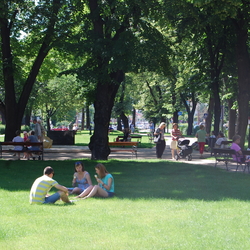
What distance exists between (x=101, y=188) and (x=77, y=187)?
3.00ft

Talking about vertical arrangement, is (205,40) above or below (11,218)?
above

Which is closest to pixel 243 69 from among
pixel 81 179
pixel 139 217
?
pixel 81 179

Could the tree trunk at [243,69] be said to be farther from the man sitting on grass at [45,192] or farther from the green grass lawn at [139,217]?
the man sitting on grass at [45,192]

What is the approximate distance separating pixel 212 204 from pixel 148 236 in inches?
124

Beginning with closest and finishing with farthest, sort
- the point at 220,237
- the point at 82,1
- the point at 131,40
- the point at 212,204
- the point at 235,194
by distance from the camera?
the point at 220,237 < the point at 212,204 < the point at 235,194 < the point at 131,40 < the point at 82,1

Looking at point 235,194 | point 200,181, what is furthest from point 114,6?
point 235,194

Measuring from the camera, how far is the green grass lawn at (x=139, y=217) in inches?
248

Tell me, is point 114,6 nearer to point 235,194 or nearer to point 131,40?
point 131,40

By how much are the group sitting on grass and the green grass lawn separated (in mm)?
206

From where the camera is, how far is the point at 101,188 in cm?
1023

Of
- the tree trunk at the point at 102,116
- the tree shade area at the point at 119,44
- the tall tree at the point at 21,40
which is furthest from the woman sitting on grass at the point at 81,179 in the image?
the tall tree at the point at 21,40

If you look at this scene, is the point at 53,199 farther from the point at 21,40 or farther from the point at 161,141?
the point at 21,40

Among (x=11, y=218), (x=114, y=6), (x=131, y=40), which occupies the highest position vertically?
(x=114, y=6)

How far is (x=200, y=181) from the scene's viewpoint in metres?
13.2
